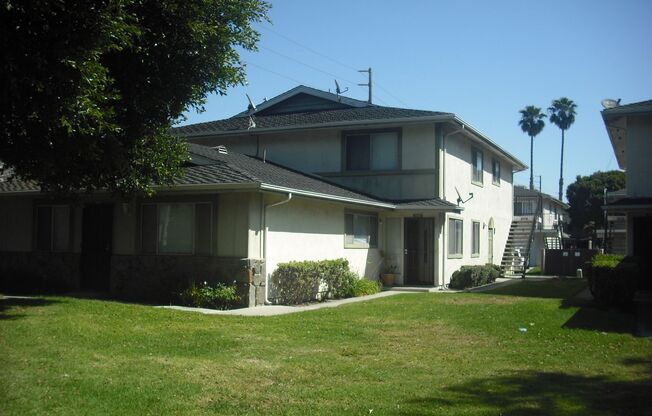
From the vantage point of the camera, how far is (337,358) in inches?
362

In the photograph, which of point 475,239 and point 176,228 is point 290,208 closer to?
point 176,228

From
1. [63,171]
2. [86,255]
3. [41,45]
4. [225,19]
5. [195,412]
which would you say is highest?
[225,19]

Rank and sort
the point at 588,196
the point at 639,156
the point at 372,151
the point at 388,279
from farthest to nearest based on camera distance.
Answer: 1. the point at 588,196
2. the point at 372,151
3. the point at 388,279
4. the point at 639,156

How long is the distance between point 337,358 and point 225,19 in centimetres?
750

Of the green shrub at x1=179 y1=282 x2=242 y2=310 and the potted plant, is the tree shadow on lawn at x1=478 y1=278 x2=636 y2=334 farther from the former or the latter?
the green shrub at x1=179 y1=282 x2=242 y2=310

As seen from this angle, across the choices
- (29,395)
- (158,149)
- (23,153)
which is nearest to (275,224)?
(158,149)

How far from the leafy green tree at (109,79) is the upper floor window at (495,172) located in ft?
58.0

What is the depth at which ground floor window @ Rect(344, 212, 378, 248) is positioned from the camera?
783 inches

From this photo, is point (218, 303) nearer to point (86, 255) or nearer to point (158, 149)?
point (158, 149)

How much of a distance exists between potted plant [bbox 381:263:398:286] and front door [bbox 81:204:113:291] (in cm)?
869

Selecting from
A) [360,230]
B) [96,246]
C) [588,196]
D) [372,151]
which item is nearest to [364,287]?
[360,230]

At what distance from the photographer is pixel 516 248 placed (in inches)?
1256

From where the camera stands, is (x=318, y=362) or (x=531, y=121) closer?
(x=318, y=362)

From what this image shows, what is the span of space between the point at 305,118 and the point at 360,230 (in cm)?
582
